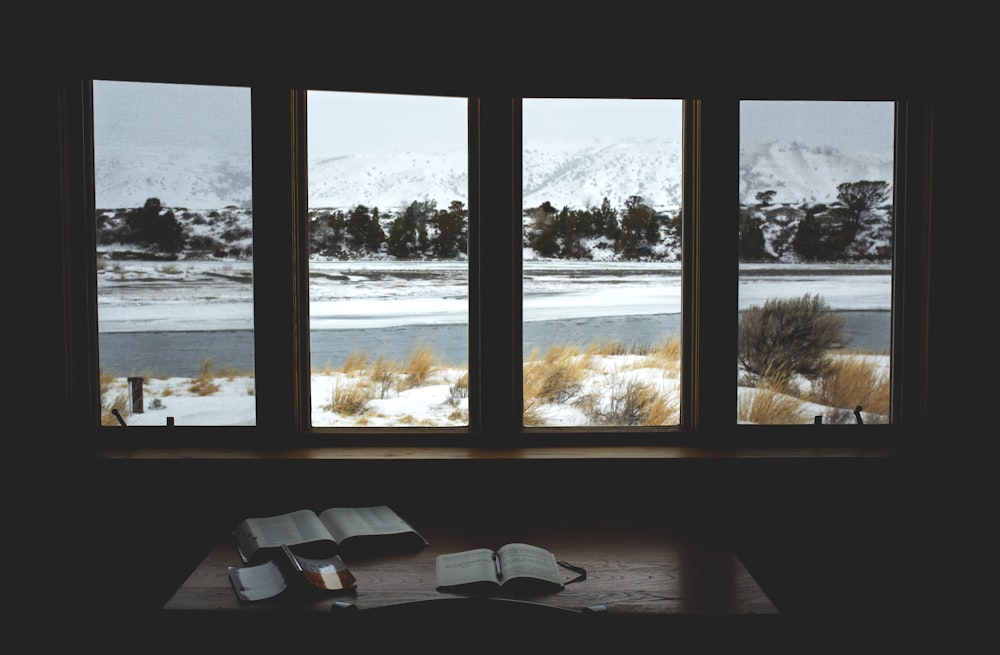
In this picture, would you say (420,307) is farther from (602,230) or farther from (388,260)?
(602,230)

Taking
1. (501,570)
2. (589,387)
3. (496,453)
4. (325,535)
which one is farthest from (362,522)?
(589,387)

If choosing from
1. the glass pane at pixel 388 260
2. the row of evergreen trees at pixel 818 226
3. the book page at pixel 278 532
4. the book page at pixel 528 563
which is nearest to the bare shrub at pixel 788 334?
the row of evergreen trees at pixel 818 226

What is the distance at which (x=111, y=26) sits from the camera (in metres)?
1.18

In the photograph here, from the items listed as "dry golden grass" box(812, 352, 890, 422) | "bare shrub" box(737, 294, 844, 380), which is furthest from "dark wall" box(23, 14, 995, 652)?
"bare shrub" box(737, 294, 844, 380)

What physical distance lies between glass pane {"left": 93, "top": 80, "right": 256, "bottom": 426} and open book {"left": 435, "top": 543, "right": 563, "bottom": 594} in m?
1.08

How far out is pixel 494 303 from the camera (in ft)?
8.13

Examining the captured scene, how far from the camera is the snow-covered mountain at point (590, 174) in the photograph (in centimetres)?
250

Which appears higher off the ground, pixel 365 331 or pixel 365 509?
pixel 365 331

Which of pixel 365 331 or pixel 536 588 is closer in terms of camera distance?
pixel 536 588

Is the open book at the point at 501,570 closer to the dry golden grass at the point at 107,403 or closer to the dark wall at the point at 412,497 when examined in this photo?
the dark wall at the point at 412,497

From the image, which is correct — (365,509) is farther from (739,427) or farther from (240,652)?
(739,427)

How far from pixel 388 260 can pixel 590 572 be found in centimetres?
126

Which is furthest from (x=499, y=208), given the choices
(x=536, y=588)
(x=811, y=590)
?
(x=811, y=590)
